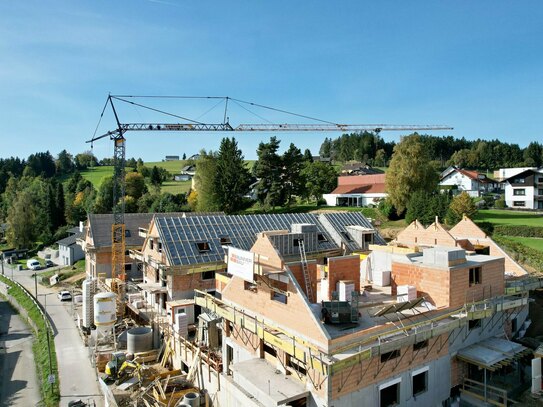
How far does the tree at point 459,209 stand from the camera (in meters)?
53.2

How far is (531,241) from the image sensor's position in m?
46.9

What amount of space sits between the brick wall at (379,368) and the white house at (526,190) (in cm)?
6855

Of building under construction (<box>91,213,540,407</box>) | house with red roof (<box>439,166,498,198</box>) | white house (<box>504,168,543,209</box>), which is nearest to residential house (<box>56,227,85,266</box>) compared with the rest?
building under construction (<box>91,213,540,407</box>)

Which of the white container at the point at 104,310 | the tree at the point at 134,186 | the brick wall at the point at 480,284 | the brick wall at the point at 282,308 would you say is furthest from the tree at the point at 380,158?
the brick wall at the point at 282,308

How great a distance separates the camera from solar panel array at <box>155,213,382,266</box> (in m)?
34.9

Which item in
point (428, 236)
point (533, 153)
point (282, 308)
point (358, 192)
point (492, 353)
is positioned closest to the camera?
point (282, 308)

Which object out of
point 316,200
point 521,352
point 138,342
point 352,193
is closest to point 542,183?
point 352,193

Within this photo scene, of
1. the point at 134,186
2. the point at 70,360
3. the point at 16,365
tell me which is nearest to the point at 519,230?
the point at 70,360

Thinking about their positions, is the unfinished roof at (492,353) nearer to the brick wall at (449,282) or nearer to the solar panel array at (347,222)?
the brick wall at (449,282)

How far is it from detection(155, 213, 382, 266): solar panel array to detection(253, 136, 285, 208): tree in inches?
1299

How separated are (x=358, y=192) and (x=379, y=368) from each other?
224 ft

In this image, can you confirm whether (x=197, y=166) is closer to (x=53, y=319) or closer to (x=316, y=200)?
(x=316, y=200)

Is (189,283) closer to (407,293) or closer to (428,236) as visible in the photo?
(407,293)

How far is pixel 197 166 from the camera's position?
84.5 meters
